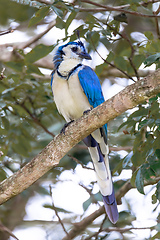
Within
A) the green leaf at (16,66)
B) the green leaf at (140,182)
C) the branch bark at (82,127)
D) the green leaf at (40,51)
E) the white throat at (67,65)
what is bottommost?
the green leaf at (140,182)

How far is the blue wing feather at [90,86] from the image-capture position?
3.21 m

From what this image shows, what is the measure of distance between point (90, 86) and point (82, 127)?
849 mm

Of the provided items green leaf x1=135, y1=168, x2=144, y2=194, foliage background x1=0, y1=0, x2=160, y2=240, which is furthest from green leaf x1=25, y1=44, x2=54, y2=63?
green leaf x1=135, y1=168, x2=144, y2=194

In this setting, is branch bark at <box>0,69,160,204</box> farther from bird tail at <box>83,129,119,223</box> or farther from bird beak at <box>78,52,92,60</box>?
bird beak at <box>78,52,92,60</box>

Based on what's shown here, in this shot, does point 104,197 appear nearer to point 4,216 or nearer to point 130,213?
point 130,213

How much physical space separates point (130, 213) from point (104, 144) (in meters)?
0.73

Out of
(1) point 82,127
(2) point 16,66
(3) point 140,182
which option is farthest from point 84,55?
(3) point 140,182

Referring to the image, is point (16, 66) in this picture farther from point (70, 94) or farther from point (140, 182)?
point (140, 182)

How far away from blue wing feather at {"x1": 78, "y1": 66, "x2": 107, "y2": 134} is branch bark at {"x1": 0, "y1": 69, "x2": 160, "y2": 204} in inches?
28.8

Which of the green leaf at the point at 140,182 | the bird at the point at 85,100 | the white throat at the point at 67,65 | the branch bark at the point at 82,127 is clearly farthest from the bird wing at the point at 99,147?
the green leaf at the point at 140,182

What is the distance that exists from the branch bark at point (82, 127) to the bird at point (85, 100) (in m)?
0.61

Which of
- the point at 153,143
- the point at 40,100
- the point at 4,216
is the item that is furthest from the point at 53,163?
the point at 4,216

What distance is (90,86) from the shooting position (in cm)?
324

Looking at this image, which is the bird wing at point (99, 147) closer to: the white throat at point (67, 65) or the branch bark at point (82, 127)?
the white throat at point (67, 65)
